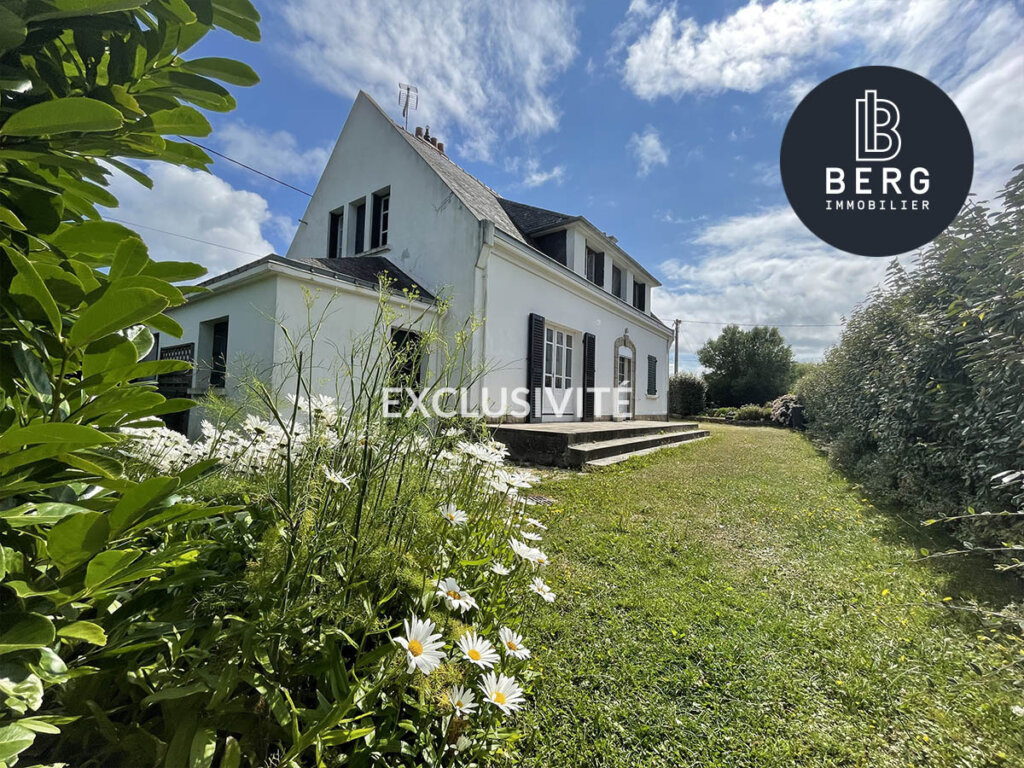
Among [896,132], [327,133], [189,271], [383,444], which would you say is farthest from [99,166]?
[327,133]

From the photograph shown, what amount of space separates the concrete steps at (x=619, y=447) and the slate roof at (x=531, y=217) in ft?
19.5

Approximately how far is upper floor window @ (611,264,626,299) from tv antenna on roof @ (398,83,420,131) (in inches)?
302

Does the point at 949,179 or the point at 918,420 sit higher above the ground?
the point at 949,179

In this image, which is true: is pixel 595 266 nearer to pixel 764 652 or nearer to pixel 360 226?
pixel 360 226

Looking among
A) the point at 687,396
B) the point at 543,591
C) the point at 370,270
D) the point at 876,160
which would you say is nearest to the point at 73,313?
the point at 543,591

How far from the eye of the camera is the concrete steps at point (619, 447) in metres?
6.68

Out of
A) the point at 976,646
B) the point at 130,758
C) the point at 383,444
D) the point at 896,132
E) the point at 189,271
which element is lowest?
the point at 976,646

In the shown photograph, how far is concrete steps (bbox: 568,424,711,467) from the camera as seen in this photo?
21.9 feet

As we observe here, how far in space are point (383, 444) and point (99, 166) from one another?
0.95 metres

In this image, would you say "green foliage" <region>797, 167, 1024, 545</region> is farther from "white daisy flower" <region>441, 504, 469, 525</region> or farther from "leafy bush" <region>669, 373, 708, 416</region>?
"leafy bush" <region>669, 373, 708, 416</region>

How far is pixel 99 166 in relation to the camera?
2.19 feet

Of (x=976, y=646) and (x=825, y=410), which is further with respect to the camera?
(x=825, y=410)

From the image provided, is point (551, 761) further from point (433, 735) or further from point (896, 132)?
point (896, 132)

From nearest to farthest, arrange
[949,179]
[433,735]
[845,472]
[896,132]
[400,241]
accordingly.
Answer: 1. [433,735]
2. [949,179]
3. [896,132]
4. [845,472]
5. [400,241]
